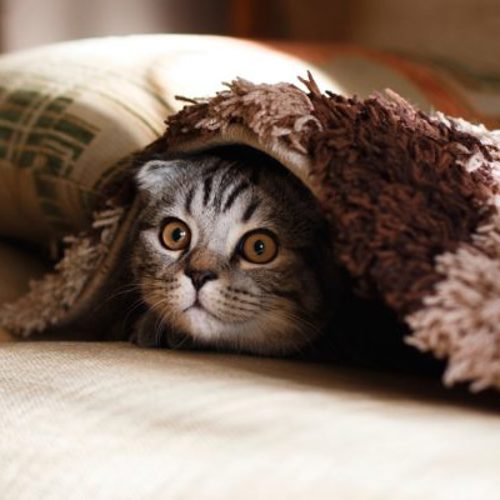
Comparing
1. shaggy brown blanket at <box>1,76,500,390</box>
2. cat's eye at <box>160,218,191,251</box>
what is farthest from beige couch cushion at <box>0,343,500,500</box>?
cat's eye at <box>160,218,191,251</box>

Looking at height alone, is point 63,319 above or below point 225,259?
below

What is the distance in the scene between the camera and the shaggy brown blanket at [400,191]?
2.25ft

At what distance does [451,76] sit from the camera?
1.79 meters

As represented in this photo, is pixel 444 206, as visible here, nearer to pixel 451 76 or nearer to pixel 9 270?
pixel 9 270

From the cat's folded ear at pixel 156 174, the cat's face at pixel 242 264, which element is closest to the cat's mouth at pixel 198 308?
the cat's face at pixel 242 264

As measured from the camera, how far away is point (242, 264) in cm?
97

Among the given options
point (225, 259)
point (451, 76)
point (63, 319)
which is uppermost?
point (451, 76)

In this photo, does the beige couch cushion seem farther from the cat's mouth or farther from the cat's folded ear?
the cat's folded ear

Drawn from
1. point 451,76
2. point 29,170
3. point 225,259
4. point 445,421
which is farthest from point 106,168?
point 451,76

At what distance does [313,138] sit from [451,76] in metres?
1.00

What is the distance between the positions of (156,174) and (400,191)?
35 centimetres

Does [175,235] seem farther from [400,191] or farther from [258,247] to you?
[400,191]

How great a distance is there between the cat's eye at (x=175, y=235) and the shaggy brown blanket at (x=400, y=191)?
0.26 feet

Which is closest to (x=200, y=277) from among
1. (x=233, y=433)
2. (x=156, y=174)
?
(x=156, y=174)
